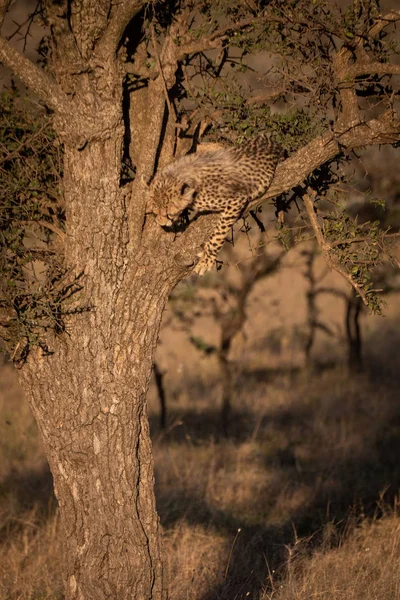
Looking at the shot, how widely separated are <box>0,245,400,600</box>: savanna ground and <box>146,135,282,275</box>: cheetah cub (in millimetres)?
2147

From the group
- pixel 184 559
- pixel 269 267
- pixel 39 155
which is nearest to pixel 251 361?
pixel 269 267

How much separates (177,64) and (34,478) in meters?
4.76

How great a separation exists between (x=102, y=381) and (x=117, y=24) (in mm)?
1846

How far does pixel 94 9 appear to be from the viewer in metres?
3.61

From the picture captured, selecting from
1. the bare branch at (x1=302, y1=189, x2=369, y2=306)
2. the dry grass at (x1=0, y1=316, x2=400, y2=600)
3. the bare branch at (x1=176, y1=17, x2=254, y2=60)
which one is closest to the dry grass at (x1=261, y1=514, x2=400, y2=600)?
the dry grass at (x1=0, y1=316, x2=400, y2=600)

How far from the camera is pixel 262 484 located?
7070mm

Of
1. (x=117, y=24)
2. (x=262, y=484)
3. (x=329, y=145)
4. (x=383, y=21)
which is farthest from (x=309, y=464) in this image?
(x=117, y=24)

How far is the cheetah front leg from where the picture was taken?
12.9ft

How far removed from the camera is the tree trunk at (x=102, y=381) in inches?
142

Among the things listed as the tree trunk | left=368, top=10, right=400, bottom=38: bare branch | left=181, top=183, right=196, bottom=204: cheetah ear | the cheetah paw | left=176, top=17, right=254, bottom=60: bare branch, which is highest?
left=368, top=10, right=400, bottom=38: bare branch

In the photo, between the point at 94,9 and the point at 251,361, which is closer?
the point at 94,9

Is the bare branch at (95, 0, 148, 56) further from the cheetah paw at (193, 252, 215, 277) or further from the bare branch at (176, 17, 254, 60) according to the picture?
the cheetah paw at (193, 252, 215, 277)

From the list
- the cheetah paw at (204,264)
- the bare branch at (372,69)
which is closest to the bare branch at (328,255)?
the cheetah paw at (204,264)

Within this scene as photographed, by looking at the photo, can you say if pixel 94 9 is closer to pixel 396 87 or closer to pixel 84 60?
pixel 84 60
